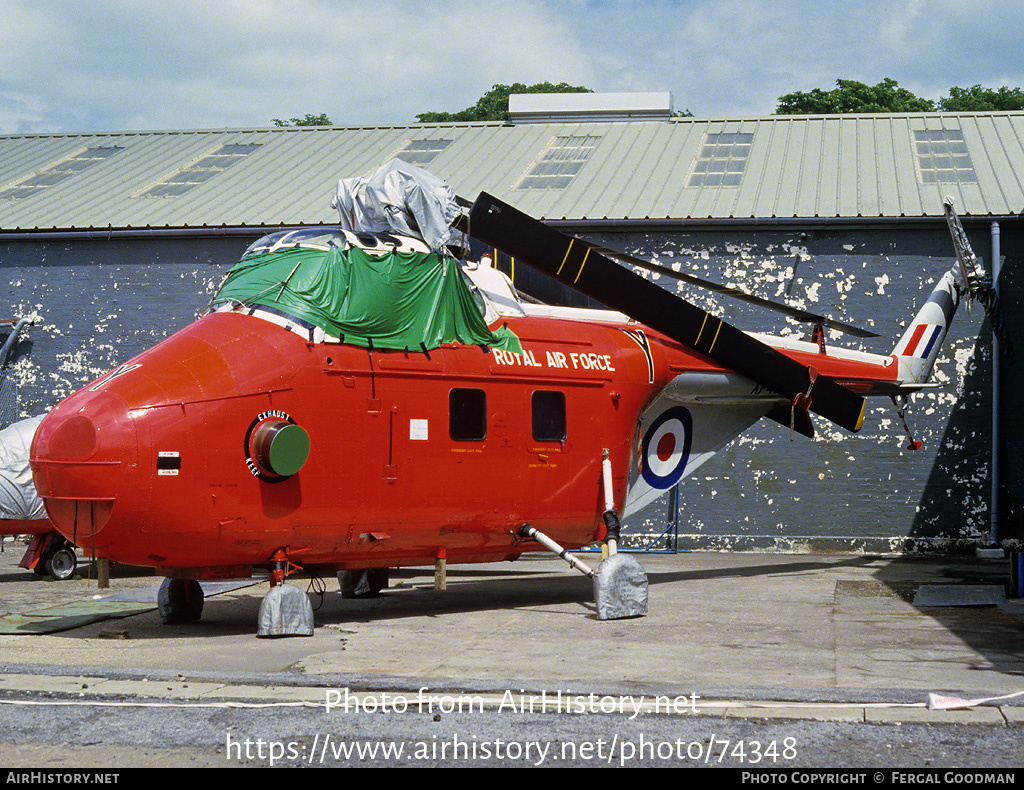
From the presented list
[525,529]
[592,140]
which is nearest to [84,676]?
[525,529]

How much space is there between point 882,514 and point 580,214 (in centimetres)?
793

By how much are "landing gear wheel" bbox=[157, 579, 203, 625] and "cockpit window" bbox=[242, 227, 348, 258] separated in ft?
11.1

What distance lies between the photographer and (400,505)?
10.5 m

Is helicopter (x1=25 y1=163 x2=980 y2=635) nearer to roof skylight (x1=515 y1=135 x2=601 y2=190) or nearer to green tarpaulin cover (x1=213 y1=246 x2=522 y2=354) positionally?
green tarpaulin cover (x1=213 y1=246 x2=522 y2=354)

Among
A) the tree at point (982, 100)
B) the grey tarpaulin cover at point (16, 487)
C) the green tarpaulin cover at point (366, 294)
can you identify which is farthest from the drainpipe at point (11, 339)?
the tree at point (982, 100)

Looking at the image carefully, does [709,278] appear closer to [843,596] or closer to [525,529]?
[843,596]

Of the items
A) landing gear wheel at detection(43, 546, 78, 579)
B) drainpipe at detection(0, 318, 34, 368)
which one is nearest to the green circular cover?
landing gear wheel at detection(43, 546, 78, 579)

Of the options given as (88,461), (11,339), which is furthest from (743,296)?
(11,339)

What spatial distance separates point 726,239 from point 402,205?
10.4m

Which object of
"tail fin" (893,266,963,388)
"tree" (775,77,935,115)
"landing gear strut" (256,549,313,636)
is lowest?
"landing gear strut" (256,549,313,636)

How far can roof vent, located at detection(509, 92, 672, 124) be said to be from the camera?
89.8 feet

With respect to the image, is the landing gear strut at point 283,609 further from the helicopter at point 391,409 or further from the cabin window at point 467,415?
the cabin window at point 467,415

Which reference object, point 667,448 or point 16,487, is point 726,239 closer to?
point 667,448

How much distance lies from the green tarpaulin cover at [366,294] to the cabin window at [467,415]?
565 mm
